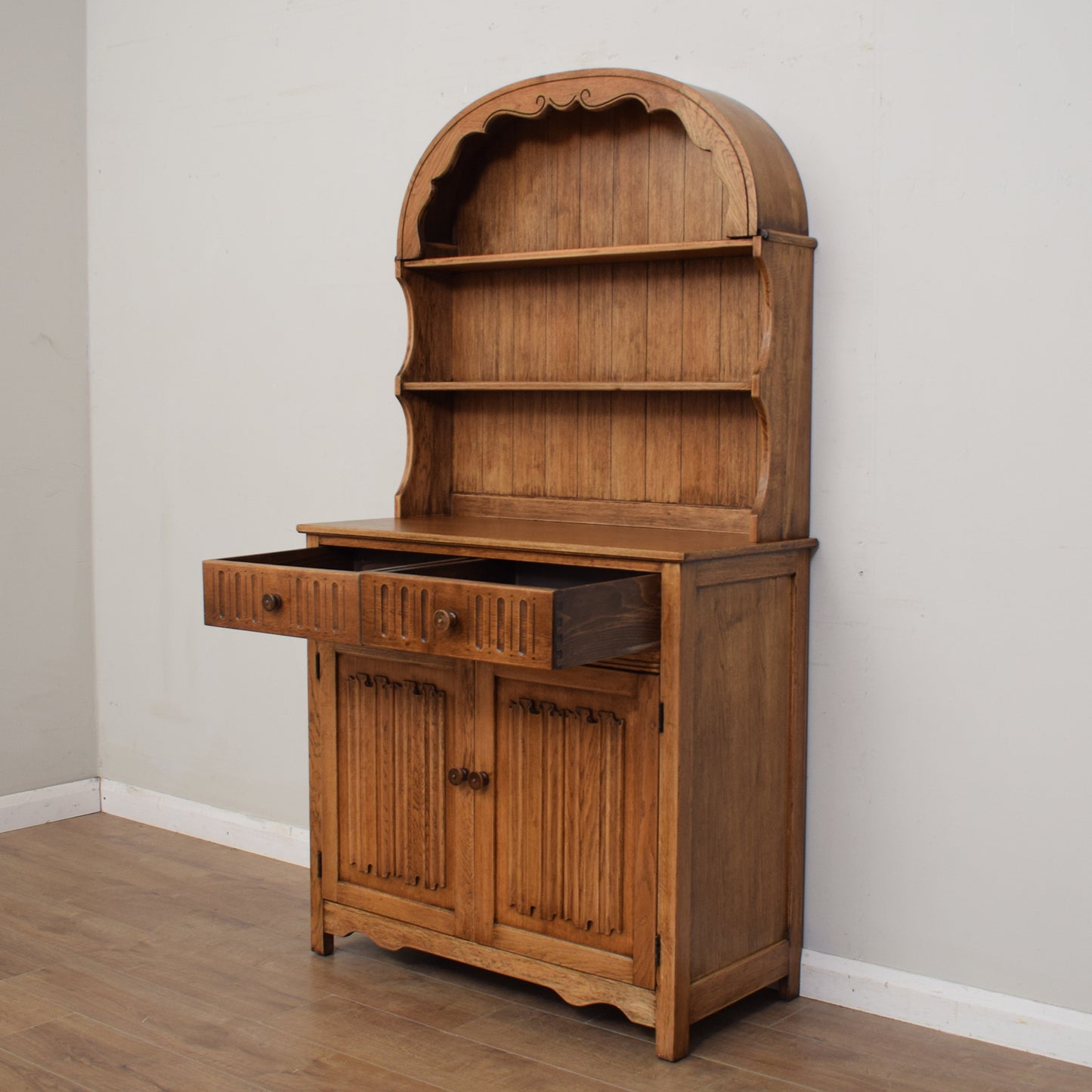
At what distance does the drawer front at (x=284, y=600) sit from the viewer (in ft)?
8.86

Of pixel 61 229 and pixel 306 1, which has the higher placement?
pixel 306 1

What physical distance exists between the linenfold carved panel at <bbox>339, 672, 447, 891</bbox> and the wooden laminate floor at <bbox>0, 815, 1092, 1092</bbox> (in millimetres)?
272

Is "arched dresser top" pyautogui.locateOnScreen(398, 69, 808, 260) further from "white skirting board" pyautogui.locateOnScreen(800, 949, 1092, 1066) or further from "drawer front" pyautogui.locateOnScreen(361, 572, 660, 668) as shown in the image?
"white skirting board" pyautogui.locateOnScreen(800, 949, 1092, 1066)

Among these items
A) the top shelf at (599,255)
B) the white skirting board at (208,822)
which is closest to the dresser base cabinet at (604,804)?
the top shelf at (599,255)

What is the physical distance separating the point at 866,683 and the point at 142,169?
9.34 ft

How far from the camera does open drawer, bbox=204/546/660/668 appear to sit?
2.44 m

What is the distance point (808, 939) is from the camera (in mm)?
3045

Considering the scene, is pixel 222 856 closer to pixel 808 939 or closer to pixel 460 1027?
pixel 460 1027

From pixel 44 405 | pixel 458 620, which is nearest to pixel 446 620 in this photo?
pixel 458 620

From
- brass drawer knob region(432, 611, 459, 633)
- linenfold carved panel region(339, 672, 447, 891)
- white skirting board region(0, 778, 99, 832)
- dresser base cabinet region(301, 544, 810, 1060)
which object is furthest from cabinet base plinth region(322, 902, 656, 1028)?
white skirting board region(0, 778, 99, 832)

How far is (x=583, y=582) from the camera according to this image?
119 inches

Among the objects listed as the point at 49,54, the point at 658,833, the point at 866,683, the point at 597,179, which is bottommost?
the point at 658,833

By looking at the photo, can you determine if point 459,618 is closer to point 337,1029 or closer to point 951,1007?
point 337,1029

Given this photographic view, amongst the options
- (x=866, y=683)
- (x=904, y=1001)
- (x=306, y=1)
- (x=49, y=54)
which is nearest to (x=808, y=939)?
(x=904, y=1001)
